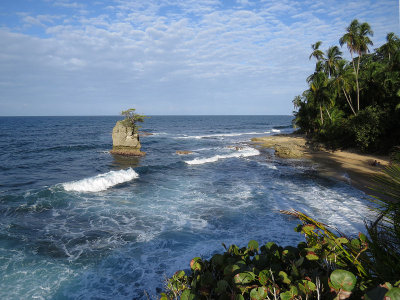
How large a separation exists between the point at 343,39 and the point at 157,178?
88.1ft

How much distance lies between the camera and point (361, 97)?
1364 inches

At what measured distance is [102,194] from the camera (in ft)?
55.7

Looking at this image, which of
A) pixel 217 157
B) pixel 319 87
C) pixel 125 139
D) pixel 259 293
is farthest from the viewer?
pixel 319 87

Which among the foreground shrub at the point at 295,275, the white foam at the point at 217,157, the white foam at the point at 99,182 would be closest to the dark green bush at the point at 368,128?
the white foam at the point at 217,157

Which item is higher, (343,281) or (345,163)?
(343,281)

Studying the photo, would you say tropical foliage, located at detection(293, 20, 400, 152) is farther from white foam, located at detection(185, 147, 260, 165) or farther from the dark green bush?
white foam, located at detection(185, 147, 260, 165)

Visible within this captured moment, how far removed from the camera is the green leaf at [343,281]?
2.10 meters

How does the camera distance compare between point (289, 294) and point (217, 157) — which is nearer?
point (289, 294)

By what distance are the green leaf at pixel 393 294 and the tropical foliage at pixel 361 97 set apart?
2875cm

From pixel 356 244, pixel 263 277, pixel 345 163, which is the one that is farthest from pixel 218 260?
pixel 345 163

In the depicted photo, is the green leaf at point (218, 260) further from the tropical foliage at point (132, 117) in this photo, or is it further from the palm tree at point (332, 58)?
the palm tree at point (332, 58)

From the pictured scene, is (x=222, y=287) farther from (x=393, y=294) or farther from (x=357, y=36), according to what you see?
(x=357, y=36)

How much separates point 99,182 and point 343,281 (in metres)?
19.1

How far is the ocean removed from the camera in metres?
8.11
